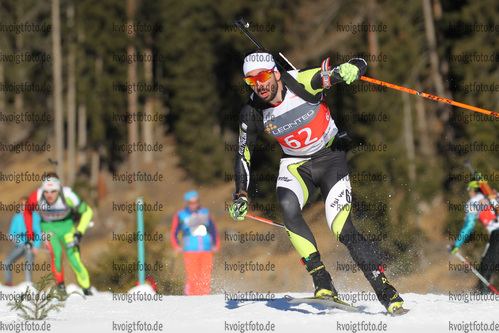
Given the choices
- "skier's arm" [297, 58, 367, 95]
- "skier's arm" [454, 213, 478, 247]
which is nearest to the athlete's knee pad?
"skier's arm" [297, 58, 367, 95]

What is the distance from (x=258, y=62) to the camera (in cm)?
630

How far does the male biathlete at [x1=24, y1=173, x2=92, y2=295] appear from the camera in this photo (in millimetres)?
10172

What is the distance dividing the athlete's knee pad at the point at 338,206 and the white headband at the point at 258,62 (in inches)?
49.9

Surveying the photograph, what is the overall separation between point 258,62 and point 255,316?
89.9 inches

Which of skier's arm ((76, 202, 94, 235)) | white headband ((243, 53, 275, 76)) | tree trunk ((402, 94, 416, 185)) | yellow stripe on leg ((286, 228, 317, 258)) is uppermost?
tree trunk ((402, 94, 416, 185))

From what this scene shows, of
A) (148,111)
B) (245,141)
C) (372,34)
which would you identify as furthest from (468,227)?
(148,111)

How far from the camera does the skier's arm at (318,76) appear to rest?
6.22 meters

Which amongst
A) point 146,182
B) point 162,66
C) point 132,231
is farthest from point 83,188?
point 132,231

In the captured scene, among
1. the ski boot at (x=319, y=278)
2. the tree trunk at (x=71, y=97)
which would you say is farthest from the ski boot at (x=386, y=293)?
the tree trunk at (x=71, y=97)

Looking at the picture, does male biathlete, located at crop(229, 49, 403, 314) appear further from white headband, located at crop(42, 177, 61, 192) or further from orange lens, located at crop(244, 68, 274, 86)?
white headband, located at crop(42, 177, 61, 192)

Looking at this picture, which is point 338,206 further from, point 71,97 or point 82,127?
point 82,127

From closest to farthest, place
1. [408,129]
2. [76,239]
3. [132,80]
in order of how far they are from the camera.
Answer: [76,239] → [408,129] → [132,80]

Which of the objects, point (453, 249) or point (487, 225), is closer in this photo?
point (453, 249)

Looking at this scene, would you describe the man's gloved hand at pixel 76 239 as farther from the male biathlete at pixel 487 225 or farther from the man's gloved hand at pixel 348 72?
the man's gloved hand at pixel 348 72
